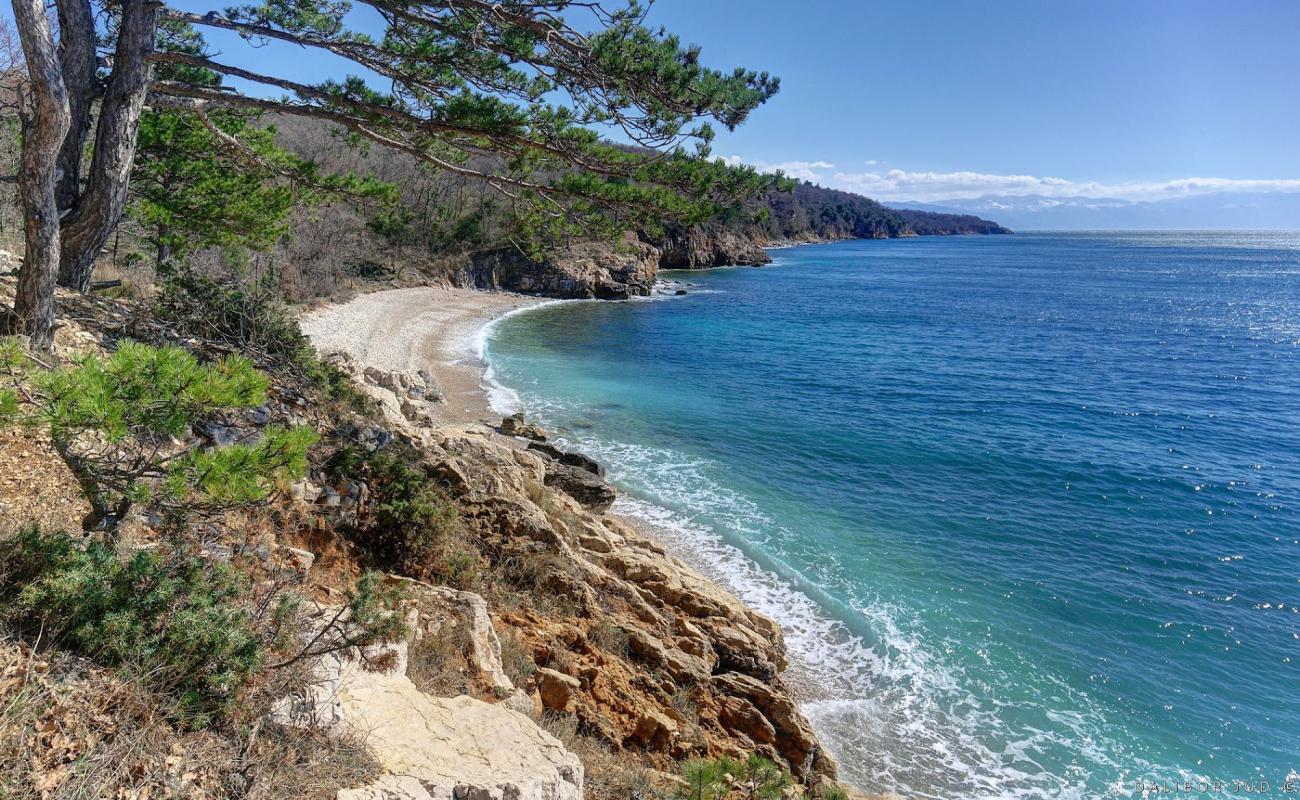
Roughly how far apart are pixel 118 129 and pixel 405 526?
16.9 ft

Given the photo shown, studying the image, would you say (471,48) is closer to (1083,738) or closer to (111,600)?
(111,600)

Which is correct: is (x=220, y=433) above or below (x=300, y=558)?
above

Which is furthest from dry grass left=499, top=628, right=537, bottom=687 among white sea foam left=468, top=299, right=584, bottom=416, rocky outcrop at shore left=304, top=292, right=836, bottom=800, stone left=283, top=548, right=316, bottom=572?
white sea foam left=468, top=299, right=584, bottom=416

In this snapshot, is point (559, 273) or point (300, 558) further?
point (559, 273)

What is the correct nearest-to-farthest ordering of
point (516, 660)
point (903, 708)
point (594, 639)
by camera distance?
point (516, 660) → point (594, 639) → point (903, 708)

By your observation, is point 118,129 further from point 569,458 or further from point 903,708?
point 903,708

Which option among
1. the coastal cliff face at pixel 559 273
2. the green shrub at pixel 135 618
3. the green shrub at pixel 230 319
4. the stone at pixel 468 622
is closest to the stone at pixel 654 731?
the stone at pixel 468 622

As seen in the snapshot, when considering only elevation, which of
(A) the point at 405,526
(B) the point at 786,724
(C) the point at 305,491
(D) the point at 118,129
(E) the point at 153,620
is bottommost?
(B) the point at 786,724

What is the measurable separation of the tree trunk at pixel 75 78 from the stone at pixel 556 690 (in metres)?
7.27

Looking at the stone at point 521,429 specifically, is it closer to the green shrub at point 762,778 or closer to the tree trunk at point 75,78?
the tree trunk at point 75,78

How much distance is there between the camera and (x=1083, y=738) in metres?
10.0

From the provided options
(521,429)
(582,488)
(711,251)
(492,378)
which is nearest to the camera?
(582,488)

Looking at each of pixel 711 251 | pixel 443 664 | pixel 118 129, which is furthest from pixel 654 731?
pixel 711 251

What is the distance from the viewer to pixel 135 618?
3.78 m
